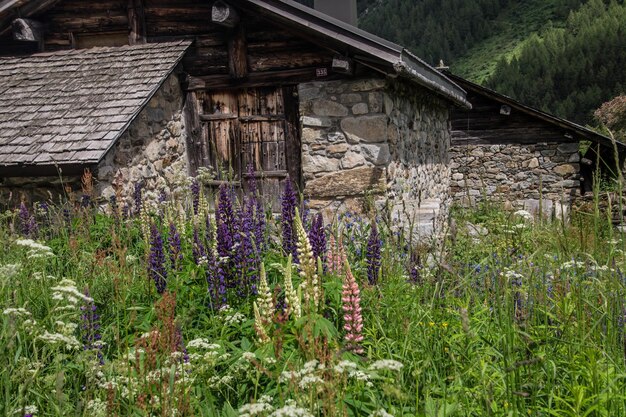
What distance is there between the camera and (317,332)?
8.40ft

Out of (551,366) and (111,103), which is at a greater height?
(111,103)

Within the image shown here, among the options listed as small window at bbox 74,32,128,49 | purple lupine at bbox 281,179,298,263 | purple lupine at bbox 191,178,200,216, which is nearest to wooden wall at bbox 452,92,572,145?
small window at bbox 74,32,128,49

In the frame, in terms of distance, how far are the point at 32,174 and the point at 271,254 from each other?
4908 millimetres

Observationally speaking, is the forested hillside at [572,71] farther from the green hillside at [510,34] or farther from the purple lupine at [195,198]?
the purple lupine at [195,198]

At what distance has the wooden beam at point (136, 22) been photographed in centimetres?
942

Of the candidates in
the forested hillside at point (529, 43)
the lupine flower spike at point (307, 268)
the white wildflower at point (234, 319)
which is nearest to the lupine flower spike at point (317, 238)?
the lupine flower spike at point (307, 268)

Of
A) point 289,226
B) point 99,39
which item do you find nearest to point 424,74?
point 99,39

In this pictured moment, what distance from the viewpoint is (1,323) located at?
2961 millimetres

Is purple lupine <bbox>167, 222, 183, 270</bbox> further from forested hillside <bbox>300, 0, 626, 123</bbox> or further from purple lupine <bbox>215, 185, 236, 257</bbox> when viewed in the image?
forested hillside <bbox>300, 0, 626, 123</bbox>

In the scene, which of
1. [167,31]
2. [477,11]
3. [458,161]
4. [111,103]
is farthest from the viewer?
[477,11]

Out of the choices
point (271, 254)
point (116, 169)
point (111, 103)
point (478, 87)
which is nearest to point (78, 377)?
point (271, 254)

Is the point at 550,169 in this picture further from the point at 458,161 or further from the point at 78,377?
the point at 78,377

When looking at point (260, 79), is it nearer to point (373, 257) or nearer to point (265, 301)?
point (373, 257)

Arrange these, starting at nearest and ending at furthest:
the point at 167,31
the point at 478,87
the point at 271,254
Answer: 1. the point at 271,254
2. the point at 167,31
3. the point at 478,87
